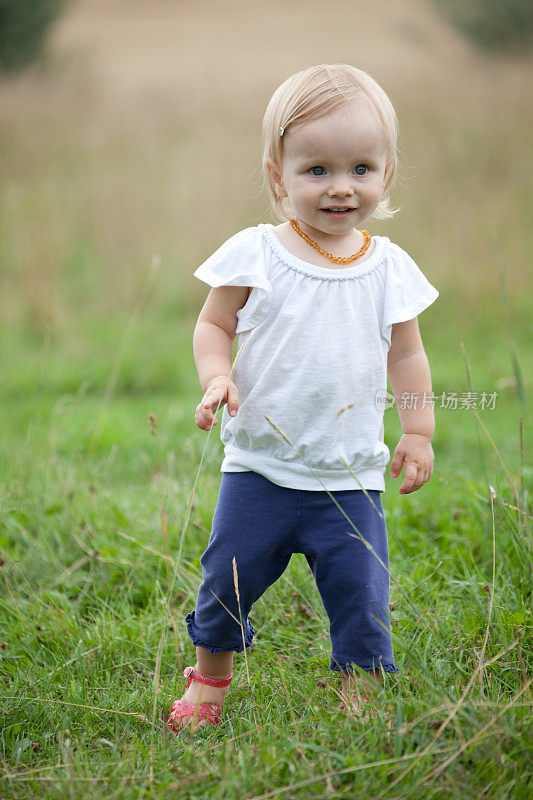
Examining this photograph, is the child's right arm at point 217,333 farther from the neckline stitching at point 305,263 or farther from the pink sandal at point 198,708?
the pink sandal at point 198,708

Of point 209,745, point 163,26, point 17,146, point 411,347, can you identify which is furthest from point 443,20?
point 209,745

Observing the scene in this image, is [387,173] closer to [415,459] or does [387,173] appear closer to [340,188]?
[340,188]

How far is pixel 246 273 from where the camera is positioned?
1967 millimetres

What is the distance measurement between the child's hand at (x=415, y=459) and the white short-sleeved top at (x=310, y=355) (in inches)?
3.5

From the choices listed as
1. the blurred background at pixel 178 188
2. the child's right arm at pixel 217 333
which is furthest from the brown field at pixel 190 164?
the child's right arm at pixel 217 333

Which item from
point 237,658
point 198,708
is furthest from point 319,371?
point 237,658

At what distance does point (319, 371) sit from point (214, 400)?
0.28m

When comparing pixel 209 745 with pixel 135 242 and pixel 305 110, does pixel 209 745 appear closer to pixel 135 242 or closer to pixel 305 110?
pixel 305 110

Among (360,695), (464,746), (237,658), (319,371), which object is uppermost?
(319,371)

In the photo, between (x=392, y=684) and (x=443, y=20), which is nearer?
(x=392, y=684)

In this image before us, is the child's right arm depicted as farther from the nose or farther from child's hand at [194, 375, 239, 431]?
the nose

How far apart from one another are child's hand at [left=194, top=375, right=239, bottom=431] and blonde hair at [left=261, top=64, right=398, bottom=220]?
22.7 inches

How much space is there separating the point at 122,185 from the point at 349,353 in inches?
300

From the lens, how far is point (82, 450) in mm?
4367
